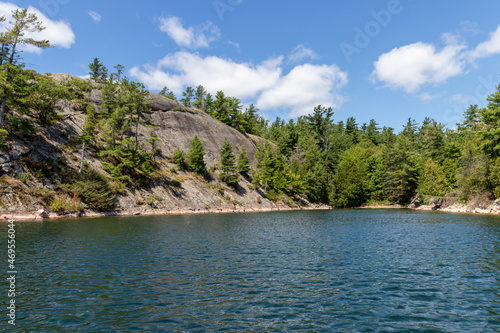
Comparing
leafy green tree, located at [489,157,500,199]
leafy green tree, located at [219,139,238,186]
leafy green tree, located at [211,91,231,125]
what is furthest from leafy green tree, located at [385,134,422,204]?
leafy green tree, located at [211,91,231,125]

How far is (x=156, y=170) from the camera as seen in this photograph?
72.1 m

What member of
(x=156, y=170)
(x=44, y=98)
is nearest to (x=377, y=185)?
(x=156, y=170)

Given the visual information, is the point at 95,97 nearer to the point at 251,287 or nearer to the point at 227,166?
the point at 227,166

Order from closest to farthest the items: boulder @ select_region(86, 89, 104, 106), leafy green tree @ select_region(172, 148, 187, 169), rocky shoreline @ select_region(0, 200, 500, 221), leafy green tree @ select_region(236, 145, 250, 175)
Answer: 1. rocky shoreline @ select_region(0, 200, 500, 221)
2. leafy green tree @ select_region(172, 148, 187, 169)
3. boulder @ select_region(86, 89, 104, 106)
4. leafy green tree @ select_region(236, 145, 250, 175)

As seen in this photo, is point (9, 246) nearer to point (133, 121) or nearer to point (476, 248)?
point (476, 248)

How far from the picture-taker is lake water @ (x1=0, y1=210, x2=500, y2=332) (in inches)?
396

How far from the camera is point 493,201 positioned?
59531 millimetres

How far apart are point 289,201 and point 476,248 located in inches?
2783

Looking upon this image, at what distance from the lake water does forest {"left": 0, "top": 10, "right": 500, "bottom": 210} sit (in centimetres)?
3504

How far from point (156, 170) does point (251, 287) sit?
6308cm

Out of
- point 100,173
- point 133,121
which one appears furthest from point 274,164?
point 100,173

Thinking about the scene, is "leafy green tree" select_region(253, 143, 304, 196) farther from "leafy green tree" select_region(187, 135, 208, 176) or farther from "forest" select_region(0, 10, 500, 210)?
"leafy green tree" select_region(187, 135, 208, 176)

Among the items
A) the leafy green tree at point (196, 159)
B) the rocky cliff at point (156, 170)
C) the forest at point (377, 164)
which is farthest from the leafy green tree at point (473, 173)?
the leafy green tree at point (196, 159)

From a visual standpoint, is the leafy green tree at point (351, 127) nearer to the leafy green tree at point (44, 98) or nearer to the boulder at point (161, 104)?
the boulder at point (161, 104)
